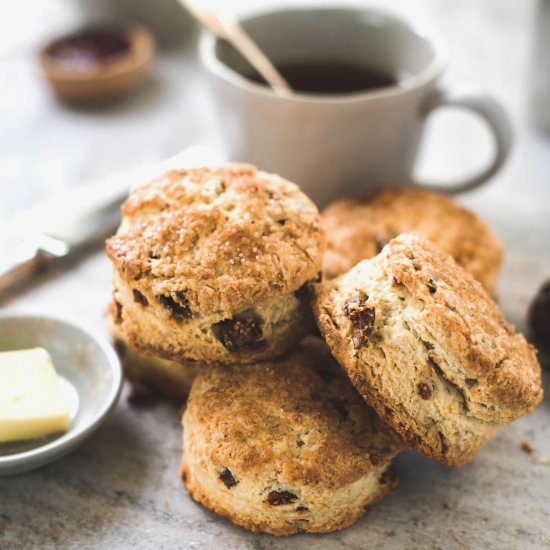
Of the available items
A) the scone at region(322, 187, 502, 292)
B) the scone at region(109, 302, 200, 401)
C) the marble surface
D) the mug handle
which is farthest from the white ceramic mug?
the scone at region(109, 302, 200, 401)

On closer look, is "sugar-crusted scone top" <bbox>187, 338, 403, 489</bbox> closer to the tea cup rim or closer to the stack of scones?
the stack of scones

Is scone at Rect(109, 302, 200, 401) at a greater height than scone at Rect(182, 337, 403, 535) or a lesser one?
lesser

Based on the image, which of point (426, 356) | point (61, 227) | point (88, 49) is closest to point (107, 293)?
point (61, 227)

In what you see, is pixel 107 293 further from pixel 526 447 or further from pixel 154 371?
pixel 526 447

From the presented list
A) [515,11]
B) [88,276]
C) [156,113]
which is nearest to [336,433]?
[88,276]

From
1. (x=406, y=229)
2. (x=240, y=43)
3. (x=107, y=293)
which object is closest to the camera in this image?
(x=406, y=229)

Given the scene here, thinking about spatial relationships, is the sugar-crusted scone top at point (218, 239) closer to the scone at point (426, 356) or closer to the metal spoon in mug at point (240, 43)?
the scone at point (426, 356)

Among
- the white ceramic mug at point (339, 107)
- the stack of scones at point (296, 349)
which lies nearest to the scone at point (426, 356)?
the stack of scones at point (296, 349)
